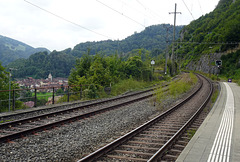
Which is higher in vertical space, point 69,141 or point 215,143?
point 215,143

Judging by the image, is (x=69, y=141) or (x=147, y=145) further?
(x=69, y=141)

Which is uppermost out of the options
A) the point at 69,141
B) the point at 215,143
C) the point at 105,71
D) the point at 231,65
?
the point at 231,65

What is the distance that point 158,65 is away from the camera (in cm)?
4797

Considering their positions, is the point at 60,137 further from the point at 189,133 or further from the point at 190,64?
the point at 190,64

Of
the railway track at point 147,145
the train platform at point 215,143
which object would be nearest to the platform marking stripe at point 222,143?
the train platform at point 215,143

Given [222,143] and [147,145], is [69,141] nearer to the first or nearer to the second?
[147,145]

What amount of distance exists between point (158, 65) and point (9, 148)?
4392 cm

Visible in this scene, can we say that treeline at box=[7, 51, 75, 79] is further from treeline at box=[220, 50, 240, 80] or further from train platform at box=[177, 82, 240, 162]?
train platform at box=[177, 82, 240, 162]

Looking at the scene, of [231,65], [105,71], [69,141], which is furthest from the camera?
[231,65]

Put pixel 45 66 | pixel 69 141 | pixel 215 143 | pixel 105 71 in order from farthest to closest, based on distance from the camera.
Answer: pixel 45 66 → pixel 105 71 → pixel 69 141 → pixel 215 143

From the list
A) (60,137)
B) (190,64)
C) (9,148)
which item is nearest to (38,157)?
(9,148)

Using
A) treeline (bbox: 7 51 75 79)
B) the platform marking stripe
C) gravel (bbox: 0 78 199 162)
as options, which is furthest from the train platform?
treeline (bbox: 7 51 75 79)

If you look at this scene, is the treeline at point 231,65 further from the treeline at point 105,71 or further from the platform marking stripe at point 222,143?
the platform marking stripe at point 222,143

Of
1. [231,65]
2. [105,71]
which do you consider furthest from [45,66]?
[231,65]
